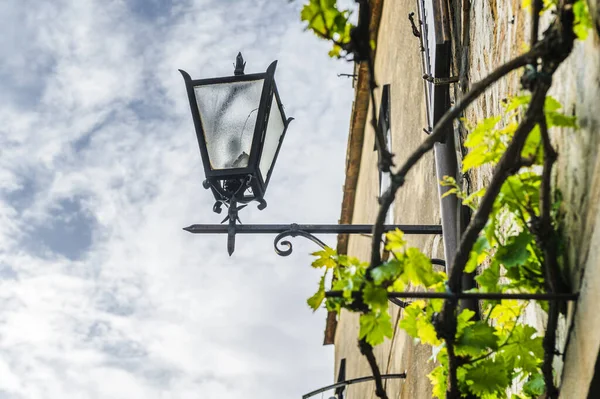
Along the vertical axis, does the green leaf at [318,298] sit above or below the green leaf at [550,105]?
below

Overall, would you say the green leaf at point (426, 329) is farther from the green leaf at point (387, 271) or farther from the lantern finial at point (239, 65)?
the lantern finial at point (239, 65)

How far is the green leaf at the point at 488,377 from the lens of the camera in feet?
5.67

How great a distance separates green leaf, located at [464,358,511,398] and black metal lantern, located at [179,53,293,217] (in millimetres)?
1729

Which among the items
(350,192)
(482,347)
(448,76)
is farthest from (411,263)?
(350,192)

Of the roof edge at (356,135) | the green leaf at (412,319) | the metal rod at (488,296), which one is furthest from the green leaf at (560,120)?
the roof edge at (356,135)

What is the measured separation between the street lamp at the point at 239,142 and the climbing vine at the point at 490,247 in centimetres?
139

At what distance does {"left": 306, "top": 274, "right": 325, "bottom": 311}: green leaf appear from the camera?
1.63 m

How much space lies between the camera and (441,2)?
374 cm

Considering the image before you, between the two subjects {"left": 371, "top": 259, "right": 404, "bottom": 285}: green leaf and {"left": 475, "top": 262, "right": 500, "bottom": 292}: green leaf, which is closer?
{"left": 371, "top": 259, "right": 404, "bottom": 285}: green leaf

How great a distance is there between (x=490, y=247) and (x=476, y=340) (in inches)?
8.4

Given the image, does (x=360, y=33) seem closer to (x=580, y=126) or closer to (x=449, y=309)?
(x=580, y=126)

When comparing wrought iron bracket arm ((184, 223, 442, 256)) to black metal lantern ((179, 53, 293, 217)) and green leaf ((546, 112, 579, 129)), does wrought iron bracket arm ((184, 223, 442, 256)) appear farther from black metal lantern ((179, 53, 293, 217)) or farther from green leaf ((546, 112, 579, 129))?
green leaf ((546, 112, 579, 129))

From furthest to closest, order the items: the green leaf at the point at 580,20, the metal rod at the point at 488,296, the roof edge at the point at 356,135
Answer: the roof edge at the point at 356,135 < the metal rod at the point at 488,296 < the green leaf at the point at 580,20

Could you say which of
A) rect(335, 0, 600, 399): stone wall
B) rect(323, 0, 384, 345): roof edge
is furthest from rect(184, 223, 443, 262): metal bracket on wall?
rect(323, 0, 384, 345): roof edge
